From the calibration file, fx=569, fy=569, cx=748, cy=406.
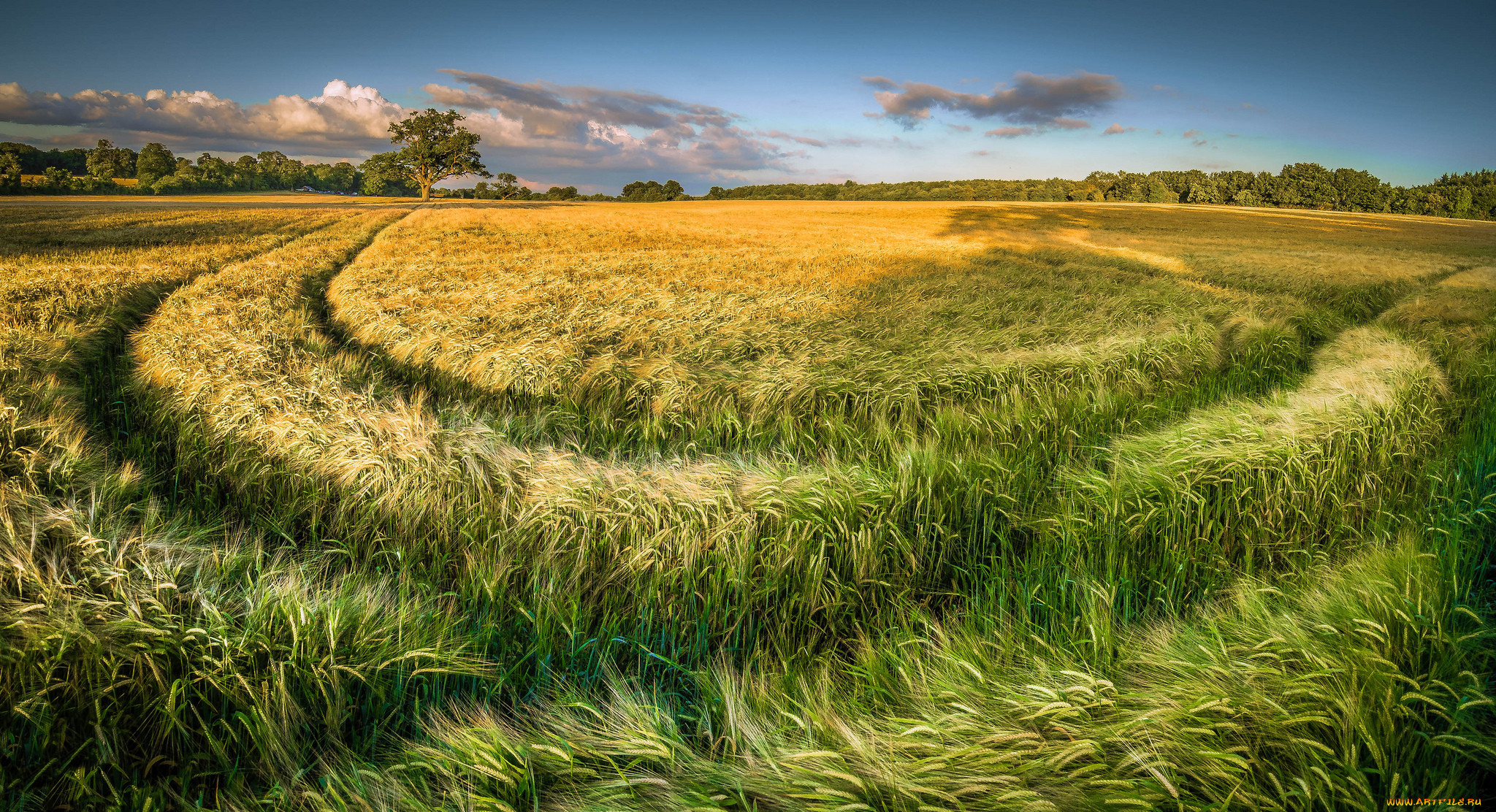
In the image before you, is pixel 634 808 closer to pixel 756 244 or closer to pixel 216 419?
pixel 216 419

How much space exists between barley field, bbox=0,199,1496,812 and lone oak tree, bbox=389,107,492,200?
74.5 meters

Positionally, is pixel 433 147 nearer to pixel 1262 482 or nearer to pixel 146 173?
pixel 146 173

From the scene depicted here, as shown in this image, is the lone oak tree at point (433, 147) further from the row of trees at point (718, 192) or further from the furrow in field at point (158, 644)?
the furrow in field at point (158, 644)

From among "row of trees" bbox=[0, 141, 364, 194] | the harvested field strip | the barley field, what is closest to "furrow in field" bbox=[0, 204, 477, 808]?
the barley field

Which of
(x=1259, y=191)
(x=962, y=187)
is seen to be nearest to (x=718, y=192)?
(x=962, y=187)

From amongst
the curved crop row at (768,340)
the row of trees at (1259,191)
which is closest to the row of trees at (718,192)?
the row of trees at (1259,191)

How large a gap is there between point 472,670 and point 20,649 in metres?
1.38

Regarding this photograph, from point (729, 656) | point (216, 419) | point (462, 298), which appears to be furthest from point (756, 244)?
point (729, 656)

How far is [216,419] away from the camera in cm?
442

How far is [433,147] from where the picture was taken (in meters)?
70.3

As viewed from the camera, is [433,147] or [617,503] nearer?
[617,503]

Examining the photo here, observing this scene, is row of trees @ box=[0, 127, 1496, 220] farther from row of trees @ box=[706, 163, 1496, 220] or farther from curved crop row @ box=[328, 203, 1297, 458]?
curved crop row @ box=[328, 203, 1297, 458]

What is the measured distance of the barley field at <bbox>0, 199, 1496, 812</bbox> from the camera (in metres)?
1.71

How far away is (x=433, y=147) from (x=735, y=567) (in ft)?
277
